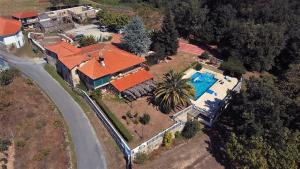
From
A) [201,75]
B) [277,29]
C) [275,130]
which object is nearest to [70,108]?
[201,75]

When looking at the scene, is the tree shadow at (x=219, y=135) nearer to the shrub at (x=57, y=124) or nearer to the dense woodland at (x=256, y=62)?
the dense woodland at (x=256, y=62)

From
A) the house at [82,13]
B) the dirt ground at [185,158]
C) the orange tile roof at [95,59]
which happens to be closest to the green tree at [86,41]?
the orange tile roof at [95,59]

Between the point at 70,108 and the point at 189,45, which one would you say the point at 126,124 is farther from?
the point at 189,45

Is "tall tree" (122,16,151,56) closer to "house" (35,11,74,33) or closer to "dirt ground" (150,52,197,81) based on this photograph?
"dirt ground" (150,52,197,81)

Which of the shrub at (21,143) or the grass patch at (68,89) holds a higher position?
the grass patch at (68,89)

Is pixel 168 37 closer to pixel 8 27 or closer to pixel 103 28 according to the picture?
pixel 103 28

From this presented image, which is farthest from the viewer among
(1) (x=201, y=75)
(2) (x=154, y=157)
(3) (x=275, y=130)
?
(1) (x=201, y=75)
